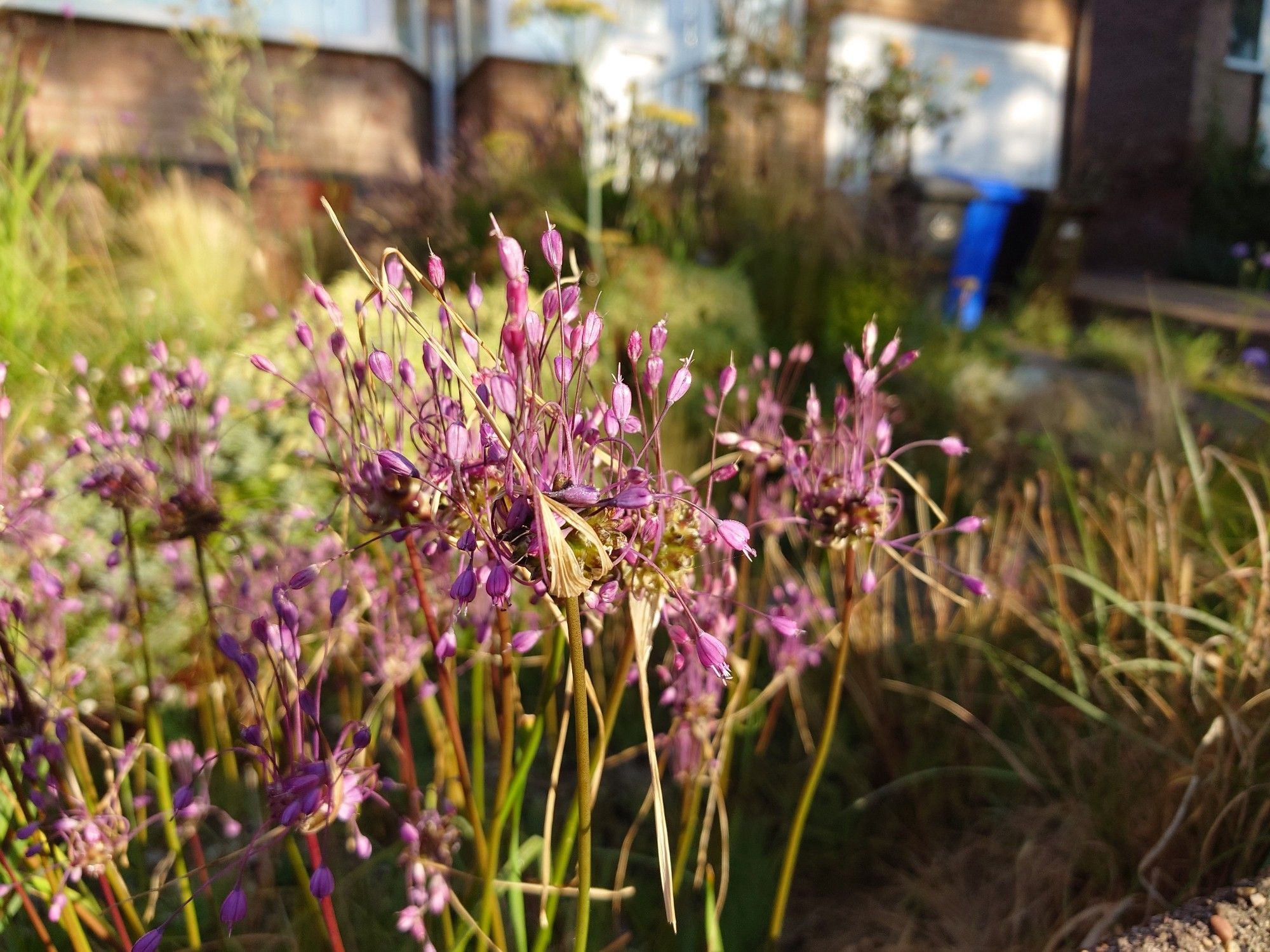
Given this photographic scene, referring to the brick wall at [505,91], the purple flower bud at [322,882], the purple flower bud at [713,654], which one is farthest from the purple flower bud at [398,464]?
the brick wall at [505,91]

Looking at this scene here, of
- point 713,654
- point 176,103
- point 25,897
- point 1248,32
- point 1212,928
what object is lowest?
point 1212,928

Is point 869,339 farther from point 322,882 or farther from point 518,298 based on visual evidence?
point 322,882

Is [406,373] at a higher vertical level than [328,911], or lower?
higher

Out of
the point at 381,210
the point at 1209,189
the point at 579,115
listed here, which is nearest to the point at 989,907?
the point at 579,115

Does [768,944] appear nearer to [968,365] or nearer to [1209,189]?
[968,365]

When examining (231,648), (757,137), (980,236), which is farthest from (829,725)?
(980,236)
